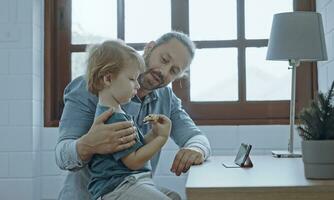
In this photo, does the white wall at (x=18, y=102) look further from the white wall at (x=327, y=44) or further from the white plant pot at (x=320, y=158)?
the white plant pot at (x=320, y=158)

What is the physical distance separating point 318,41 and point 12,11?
150 centimetres

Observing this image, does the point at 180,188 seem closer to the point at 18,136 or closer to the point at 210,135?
the point at 210,135

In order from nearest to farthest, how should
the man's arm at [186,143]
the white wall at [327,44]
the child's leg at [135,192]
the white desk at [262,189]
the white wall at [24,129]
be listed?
1. the white desk at [262,189]
2. the child's leg at [135,192]
3. the man's arm at [186,143]
4. the white wall at [327,44]
5. the white wall at [24,129]

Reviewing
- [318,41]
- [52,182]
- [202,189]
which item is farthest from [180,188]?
[202,189]

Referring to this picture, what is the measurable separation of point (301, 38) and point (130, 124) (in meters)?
0.88

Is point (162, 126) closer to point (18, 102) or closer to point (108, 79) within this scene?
point (108, 79)

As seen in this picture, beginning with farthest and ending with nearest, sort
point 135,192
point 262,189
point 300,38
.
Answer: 1. point 300,38
2. point 135,192
3. point 262,189

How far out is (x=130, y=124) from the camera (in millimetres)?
1358

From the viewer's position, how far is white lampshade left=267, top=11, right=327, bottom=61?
1.92 m

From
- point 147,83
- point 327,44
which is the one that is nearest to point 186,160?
point 147,83

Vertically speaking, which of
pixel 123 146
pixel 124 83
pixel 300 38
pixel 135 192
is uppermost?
pixel 300 38

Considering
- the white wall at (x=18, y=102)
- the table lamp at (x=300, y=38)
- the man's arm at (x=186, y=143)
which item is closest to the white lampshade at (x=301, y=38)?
the table lamp at (x=300, y=38)

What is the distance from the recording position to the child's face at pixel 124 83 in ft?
4.68

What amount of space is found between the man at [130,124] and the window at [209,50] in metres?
0.67
